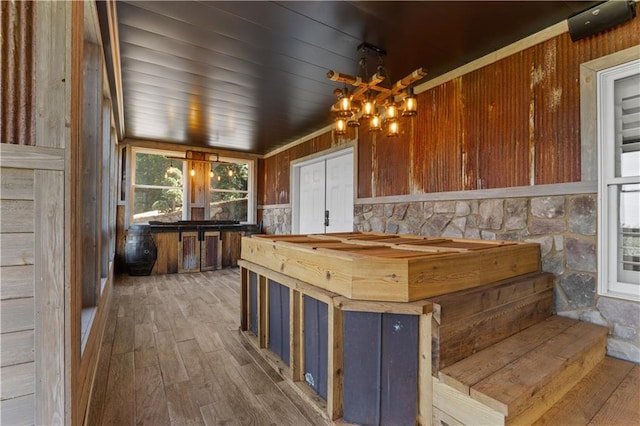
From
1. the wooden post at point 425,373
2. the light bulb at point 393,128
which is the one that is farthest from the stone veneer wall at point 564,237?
the wooden post at point 425,373

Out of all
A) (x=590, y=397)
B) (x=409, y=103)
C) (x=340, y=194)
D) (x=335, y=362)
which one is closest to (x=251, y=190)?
(x=340, y=194)

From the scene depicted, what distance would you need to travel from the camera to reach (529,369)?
146cm

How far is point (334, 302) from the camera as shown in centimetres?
155

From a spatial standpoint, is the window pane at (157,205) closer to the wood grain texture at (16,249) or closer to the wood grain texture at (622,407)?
the wood grain texture at (16,249)

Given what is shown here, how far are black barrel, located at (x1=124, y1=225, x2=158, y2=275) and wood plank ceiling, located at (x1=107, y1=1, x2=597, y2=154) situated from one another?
7.56 feet

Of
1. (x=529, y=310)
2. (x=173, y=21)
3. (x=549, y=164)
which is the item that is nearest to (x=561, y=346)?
(x=529, y=310)

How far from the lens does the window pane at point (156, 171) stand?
5.70m

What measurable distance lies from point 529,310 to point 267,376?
6.01 feet

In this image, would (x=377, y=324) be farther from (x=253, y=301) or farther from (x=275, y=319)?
(x=253, y=301)

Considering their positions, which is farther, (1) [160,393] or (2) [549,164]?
(2) [549,164]

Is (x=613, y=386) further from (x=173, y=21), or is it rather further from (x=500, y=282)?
(x=173, y=21)

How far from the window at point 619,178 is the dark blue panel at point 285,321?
215cm

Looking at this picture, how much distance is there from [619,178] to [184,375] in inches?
126

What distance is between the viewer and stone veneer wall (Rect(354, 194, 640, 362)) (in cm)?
194
